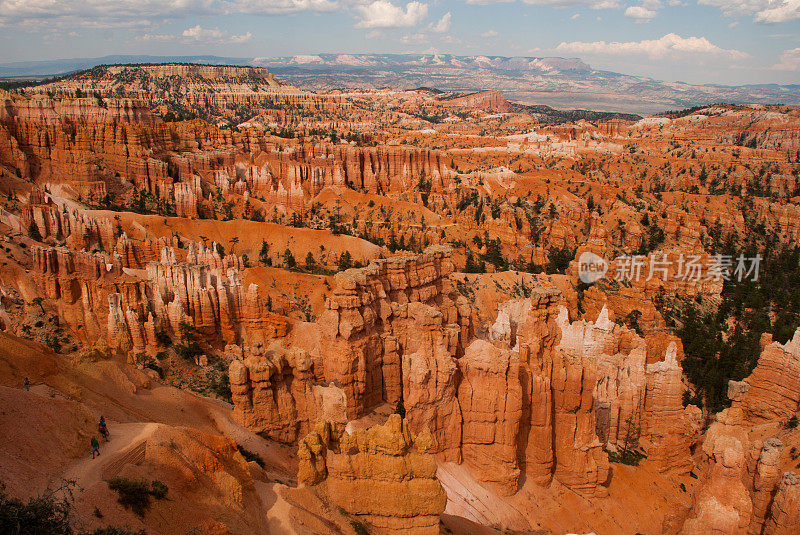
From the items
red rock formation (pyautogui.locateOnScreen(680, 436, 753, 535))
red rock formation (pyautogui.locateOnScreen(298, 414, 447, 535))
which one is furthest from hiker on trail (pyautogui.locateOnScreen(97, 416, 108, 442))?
red rock formation (pyautogui.locateOnScreen(680, 436, 753, 535))

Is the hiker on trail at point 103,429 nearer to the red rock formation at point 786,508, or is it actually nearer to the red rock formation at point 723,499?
the red rock formation at point 723,499

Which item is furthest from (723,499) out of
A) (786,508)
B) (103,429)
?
(103,429)

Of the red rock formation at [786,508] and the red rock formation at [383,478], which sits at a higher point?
the red rock formation at [383,478]

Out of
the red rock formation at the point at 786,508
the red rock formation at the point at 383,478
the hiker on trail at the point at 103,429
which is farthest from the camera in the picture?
the red rock formation at the point at 786,508

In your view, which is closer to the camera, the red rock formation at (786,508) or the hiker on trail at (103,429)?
the hiker on trail at (103,429)

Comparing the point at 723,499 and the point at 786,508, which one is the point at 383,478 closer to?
the point at 723,499

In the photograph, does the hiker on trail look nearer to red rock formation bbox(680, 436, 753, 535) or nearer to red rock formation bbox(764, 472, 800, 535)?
red rock formation bbox(680, 436, 753, 535)

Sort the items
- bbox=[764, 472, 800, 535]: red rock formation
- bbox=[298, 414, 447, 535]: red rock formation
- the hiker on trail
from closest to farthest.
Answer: the hiker on trail, bbox=[298, 414, 447, 535]: red rock formation, bbox=[764, 472, 800, 535]: red rock formation

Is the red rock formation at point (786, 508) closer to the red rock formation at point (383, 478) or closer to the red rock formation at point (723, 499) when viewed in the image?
the red rock formation at point (723, 499)

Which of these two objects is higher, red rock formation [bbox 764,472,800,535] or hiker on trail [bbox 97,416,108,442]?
hiker on trail [bbox 97,416,108,442]

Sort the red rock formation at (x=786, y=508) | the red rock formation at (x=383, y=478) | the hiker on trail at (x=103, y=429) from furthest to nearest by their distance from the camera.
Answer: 1. the red rock formation at (x=786, y=508)
2. the red rock formation at (x=383, y=478)
3. the hiker on trail at (x=103, y=429)

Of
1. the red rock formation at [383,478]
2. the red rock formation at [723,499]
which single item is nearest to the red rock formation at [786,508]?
the red rock formation at [723,499]
